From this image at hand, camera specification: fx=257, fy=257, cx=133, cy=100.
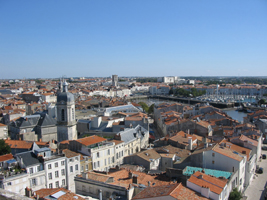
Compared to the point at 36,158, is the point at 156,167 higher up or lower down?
lower down

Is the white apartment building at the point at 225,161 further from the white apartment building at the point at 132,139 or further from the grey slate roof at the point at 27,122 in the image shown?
the grey slate roof at the point at 27,122

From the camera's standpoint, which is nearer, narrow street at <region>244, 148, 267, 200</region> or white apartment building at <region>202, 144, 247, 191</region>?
white apartment building at <region>202, 144, 247, 191</region>

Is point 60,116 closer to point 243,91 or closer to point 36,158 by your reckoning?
point 36,158

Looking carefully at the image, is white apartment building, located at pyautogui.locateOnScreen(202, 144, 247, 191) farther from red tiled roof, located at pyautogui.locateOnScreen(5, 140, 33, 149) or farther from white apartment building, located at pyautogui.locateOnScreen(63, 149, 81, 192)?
red tiled roof, located at pyautogui.locateOnScreen(5, 140, 33, 149)

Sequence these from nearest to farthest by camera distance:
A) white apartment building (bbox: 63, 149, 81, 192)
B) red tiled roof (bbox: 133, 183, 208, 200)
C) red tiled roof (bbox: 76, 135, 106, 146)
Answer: red tiled roof (bbox: 133, 183, 208, 200) < white apartment building (bbox: 63, 149, 81, 192) < red tiled roof (bbox: 76, 135, 106, 146)

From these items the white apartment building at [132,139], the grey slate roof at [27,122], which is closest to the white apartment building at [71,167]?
the white apartment building at [132,139]

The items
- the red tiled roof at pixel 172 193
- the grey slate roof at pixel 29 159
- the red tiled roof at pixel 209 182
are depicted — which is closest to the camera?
the red tiled roof at pixel 172 193

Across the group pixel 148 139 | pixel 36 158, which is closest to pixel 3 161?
pixel 36 158

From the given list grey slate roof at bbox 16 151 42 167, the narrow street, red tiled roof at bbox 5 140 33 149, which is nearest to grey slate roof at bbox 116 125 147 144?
red tiled roof at bbox 5 140 33 149

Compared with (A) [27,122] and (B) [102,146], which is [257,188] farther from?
(A) [27,122]

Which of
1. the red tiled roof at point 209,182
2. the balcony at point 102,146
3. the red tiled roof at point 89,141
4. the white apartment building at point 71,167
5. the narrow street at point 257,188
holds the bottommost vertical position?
the narrow street at point 257,188

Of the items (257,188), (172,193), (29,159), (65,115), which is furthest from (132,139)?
(172,193)
